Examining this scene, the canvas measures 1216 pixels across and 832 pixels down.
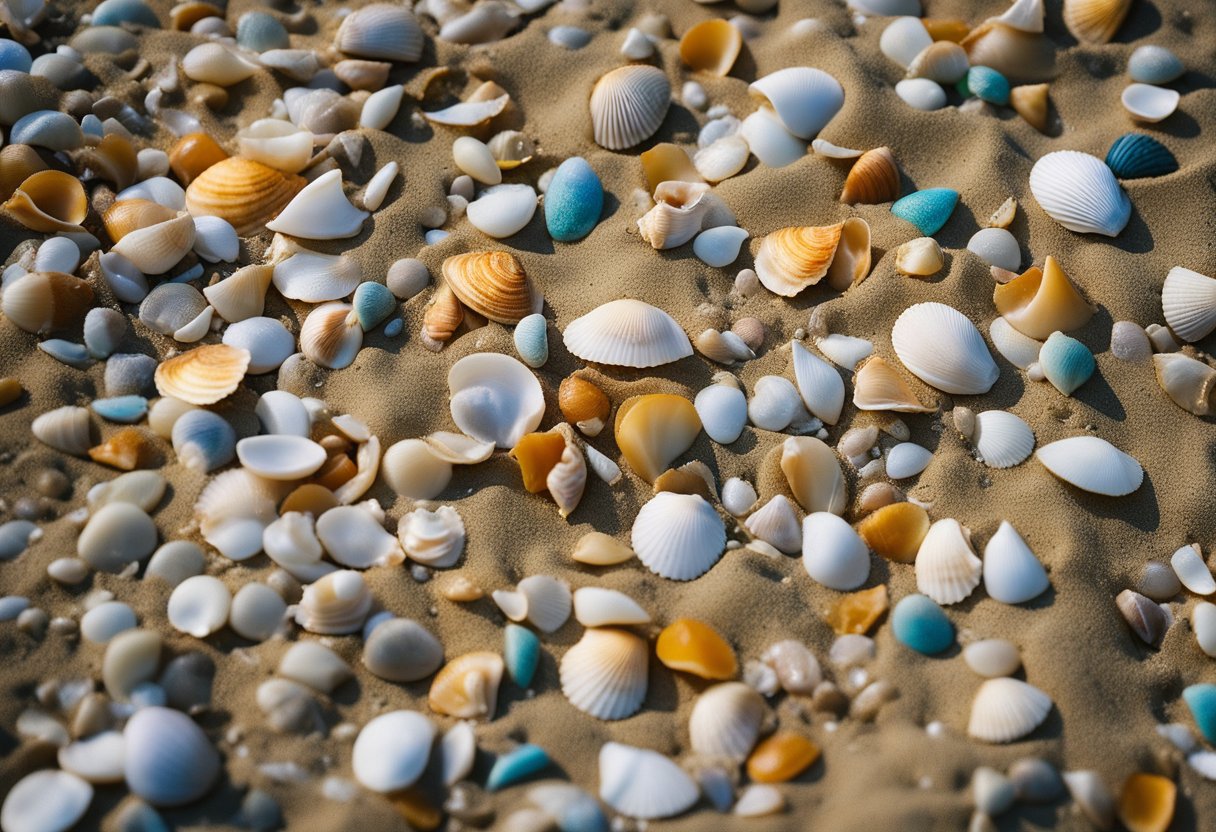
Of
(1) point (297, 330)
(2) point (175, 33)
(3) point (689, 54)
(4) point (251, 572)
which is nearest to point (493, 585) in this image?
(4) point (251, 572)

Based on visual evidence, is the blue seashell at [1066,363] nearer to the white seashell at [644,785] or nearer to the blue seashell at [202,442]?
the white seashell at [644,785]

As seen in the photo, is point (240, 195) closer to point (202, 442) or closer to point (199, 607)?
point (202, 442)

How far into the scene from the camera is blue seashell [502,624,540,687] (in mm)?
1787

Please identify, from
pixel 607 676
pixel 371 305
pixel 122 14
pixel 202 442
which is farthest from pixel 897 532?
pixel 122 14

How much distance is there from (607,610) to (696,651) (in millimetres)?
172

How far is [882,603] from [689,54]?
5.20 ft

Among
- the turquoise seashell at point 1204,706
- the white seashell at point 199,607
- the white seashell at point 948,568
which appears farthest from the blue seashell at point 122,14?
the turquoise seashell at point 1204,706

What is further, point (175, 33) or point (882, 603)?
point (175, 33)


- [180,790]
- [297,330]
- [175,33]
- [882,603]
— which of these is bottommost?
[882,603]

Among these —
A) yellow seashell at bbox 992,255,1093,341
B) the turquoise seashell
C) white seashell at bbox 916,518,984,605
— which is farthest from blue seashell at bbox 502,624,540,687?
yellow seashell at bbox 992,255,1093,341

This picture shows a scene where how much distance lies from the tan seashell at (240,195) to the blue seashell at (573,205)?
0.61 metres

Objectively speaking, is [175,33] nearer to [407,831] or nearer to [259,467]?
[259,467]

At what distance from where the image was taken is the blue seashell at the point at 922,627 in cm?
184

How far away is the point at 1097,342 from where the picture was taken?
7.36ft
